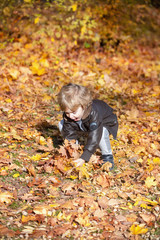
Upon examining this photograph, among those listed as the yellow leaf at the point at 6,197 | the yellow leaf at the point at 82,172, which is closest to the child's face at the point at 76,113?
the yellow leaf at the point at 82,172

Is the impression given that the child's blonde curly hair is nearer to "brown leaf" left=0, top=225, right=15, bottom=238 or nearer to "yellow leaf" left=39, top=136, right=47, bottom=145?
"yellow leaf" left=39, top=136, right=47, bottom=145

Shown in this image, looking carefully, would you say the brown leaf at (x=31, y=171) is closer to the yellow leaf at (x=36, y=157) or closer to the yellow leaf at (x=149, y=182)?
the yellow leaf at (x=36, y=157)

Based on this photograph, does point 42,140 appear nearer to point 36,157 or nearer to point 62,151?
point 36,157

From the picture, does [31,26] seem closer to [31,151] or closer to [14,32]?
[14,32]

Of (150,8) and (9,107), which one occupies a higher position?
(150,8)

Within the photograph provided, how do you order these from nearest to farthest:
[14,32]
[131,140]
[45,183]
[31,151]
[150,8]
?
[45,183] < [31,151] < [131,140] < [14,32] < [150,8]

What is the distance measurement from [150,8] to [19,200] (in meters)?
Answer: 9.20

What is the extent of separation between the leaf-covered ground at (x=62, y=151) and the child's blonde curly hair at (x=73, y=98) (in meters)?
0.54

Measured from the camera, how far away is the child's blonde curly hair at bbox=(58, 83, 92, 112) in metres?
2.88

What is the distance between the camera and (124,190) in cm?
306

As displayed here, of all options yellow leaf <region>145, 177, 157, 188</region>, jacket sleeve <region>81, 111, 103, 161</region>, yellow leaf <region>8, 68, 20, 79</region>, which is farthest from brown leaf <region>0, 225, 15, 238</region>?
yellow leaf <region>8, 68, 20, 79</region>

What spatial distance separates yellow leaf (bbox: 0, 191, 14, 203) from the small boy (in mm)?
808

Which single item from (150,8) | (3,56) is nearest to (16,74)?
(3,56)

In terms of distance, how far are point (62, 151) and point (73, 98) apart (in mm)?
677
